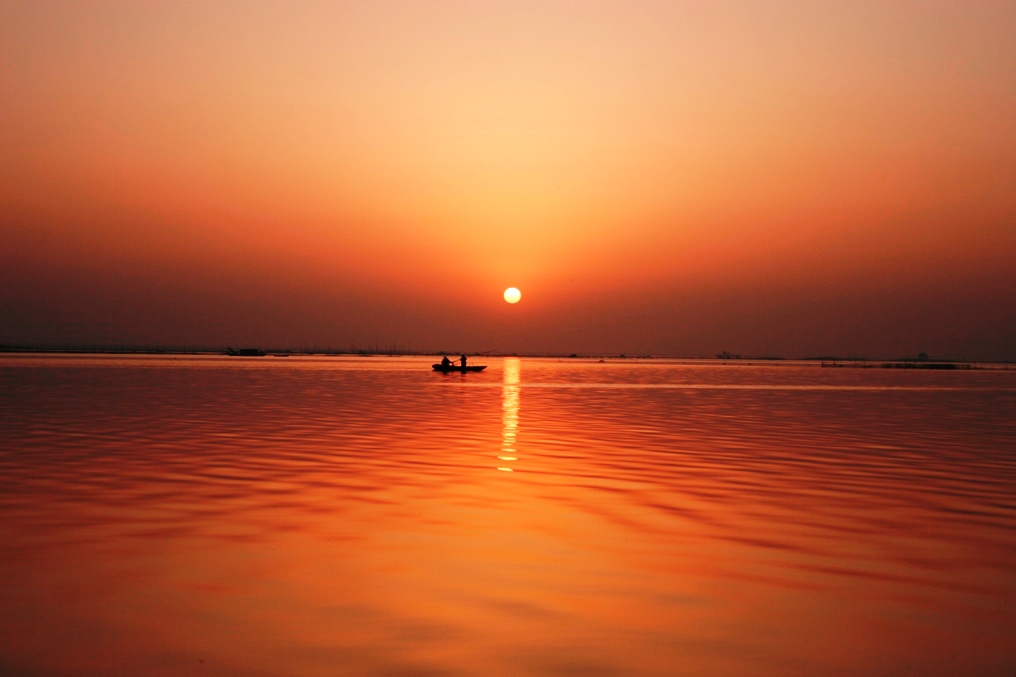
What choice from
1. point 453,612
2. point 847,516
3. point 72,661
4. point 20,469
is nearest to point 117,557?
point 72,661

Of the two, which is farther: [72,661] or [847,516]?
[847,516]

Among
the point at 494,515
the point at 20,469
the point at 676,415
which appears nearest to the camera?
the point at 494,515

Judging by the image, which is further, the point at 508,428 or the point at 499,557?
the point at 508,428

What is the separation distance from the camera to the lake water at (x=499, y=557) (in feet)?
27.7

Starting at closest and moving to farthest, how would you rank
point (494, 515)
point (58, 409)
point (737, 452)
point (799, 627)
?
point (799, 627) → point (494, 515) → point (737, 452) → point (58, 409)

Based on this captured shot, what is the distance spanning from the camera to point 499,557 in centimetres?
1245

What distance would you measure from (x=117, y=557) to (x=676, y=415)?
33.2 meters

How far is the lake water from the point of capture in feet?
27.7

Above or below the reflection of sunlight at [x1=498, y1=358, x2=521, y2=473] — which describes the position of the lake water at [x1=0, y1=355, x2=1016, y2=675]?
above

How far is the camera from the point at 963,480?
20766 mm

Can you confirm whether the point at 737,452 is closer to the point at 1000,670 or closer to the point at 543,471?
the point at 543,471

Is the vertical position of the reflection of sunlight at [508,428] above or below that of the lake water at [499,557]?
Answer: below

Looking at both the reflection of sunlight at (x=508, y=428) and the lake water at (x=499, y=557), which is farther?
the reflection of sunlight at (x=508, y=428)

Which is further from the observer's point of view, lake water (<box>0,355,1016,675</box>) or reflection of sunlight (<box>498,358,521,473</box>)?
reflection of sunlight (<box>498,358,521,473</box>)
